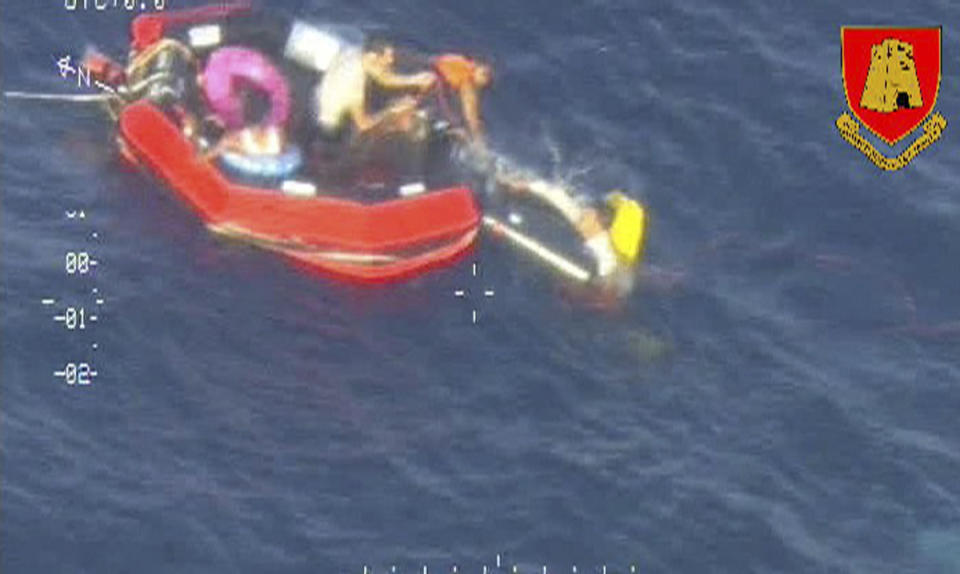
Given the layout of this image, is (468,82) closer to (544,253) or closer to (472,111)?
(472,111)

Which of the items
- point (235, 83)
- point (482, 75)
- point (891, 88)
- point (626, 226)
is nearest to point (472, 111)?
point (482, 75)

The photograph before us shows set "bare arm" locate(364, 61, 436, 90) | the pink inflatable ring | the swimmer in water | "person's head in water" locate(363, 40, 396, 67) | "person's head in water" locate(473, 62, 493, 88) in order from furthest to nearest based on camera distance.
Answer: "person's head in water" locate(473, 62, 493, 88)
"person's head in water" locate(363, 40, 396, 67)
"bare arm" locate(364, 61, 436, 90)
the pink inflatable ring
the swimmer in water

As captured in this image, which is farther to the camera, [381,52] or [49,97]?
[381,52]

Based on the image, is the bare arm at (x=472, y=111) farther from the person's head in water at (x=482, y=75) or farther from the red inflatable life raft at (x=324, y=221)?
the red inflatable life raft at (x=324, y=221)

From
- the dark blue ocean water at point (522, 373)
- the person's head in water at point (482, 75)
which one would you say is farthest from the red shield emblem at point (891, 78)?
the person's head in water at point (482, 75)

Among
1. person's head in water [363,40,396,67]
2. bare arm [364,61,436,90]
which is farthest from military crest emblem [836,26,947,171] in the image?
person's head in water [363,40,396,67]

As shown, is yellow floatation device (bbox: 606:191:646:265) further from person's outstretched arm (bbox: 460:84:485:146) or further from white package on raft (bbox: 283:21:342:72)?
white package on raft (bbox: 283:21:342:72)
